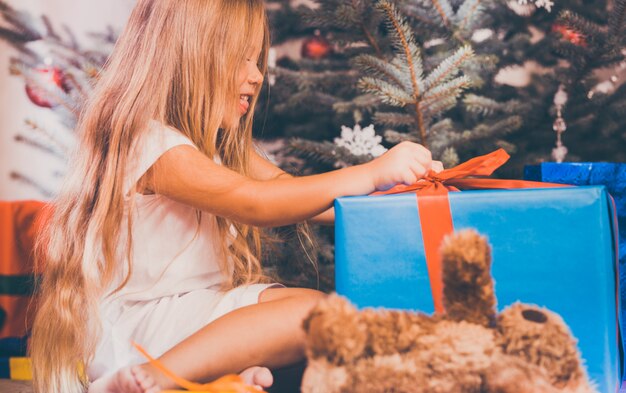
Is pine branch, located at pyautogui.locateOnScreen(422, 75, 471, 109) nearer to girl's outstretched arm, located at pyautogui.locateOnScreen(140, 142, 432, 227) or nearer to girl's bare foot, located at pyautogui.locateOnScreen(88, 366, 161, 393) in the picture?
girl's outstretched arm, located at pyautogui.locateOnScreen(140, 142, 432, 227)

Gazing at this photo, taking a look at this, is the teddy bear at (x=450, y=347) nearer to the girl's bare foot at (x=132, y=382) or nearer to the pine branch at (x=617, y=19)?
the girl's bare foot at (x=132, y=382)

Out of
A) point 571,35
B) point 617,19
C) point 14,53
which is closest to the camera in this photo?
point 617,19

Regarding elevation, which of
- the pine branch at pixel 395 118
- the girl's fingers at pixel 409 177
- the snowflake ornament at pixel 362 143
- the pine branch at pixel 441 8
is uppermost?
the pine branch at pixel 441 8

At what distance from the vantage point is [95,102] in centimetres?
95

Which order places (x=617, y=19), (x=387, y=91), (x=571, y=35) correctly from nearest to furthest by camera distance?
1. (x=387, y=91)
2. (x=617, y=19)
3. (x=571, y=35)

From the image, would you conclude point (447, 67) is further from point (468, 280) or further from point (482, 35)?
point (468, 280)

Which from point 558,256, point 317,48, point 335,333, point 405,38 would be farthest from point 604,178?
point 317,48

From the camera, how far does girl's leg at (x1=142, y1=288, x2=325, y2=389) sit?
2.42 feet

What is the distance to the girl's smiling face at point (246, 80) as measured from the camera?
0.97 meters

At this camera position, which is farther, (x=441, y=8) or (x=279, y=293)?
(x=441, y=8)

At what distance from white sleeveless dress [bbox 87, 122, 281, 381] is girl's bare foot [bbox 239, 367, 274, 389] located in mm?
130

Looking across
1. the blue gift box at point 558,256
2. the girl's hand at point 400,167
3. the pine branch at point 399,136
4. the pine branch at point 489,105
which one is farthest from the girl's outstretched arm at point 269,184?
the pine branch at point 489,105

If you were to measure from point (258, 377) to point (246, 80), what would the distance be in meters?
0.47

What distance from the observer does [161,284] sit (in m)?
0.90
